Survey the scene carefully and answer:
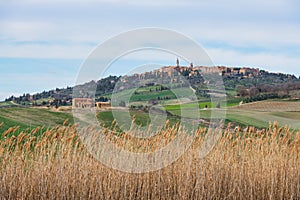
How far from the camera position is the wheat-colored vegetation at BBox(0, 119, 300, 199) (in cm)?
482

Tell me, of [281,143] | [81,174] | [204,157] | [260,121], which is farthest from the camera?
[260,121]

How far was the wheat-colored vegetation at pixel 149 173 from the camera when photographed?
4.82 metres

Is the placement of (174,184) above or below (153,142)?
below

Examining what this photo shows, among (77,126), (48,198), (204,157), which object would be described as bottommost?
(48,198)

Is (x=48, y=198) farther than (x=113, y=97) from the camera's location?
No

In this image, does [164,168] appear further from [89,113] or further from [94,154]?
[89,113]

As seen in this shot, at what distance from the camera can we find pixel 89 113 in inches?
235

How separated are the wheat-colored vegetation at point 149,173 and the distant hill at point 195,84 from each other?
94 centimetres

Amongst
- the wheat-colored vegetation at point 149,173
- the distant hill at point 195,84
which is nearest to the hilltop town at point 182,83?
the distant hill at point 195,84

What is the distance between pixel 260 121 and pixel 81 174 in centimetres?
872

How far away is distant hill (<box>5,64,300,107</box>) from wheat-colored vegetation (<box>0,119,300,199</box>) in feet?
3.08

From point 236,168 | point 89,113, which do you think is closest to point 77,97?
point 89,113

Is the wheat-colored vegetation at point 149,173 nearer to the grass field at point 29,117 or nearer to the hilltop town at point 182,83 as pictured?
the hilltop town at point 182,83

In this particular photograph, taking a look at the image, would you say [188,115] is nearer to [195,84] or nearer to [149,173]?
[195,84]
